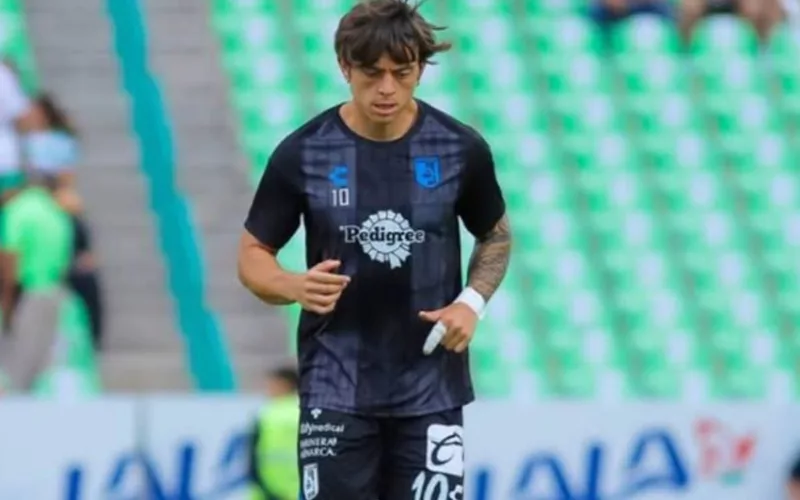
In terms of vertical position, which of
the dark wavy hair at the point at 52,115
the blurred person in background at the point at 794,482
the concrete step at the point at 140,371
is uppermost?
the dark wavy hair at the point at 52,115

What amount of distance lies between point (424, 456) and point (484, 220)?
644 mm

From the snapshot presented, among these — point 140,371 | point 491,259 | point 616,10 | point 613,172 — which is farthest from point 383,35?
point 616,10

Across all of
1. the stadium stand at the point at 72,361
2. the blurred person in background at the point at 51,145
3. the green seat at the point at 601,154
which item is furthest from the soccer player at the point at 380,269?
the green seat at the point at 601,154

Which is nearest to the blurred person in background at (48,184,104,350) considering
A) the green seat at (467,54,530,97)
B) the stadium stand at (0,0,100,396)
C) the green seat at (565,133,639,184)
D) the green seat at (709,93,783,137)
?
the stadium stand at (0,0,100,396)

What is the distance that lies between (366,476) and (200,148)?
24.2 feet

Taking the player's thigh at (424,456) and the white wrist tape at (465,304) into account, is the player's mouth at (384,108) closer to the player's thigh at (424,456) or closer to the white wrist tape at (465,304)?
the white wrist tape at (465,304)

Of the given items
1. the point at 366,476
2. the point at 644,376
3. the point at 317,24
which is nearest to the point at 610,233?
the point at 644,376

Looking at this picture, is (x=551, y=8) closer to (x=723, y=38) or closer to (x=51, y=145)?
(x=723, y=38)

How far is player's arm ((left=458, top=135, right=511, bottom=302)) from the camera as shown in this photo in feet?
20.6

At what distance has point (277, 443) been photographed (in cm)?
1112

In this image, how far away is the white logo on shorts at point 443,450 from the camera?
6344 millimetres

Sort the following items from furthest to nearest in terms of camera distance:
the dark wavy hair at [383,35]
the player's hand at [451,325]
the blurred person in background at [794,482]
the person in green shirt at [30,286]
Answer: the person in green shirt at [30,286]
the blurred person in background at [794,482]
the player's hand at [451,325]
the dark wavy hair at [383,35]

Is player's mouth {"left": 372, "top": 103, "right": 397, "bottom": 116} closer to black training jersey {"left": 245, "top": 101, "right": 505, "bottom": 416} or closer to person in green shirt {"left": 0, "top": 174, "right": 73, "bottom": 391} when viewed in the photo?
black training jersey {"left": 245, "top": 101, "right": 505, "bottom": 416}

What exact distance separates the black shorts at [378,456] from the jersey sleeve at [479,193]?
1.65ft
